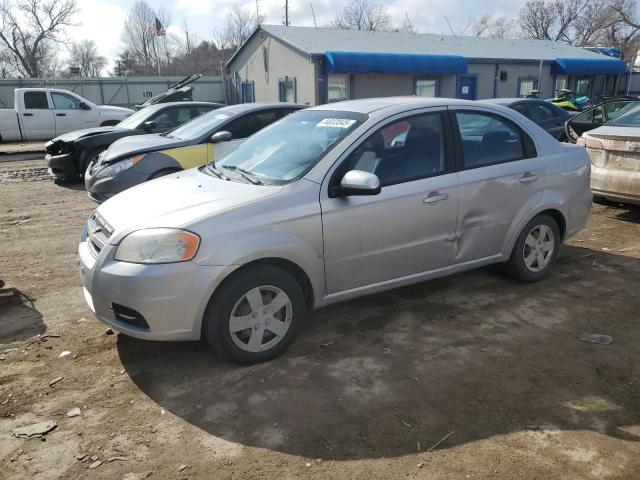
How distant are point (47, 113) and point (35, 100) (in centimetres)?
56

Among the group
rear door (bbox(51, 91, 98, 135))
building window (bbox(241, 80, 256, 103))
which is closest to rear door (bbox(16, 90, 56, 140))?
rear door (bbox(51, 91, 98, 135))

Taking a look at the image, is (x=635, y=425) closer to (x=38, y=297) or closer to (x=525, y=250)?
(x=525, y=250)

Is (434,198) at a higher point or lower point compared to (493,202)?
higher

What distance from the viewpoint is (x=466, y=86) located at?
21.5 meters

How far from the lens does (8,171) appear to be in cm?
1229

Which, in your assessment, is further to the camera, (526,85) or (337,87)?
(526,85)

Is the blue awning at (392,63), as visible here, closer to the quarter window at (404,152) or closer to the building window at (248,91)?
the building window at (248,91)

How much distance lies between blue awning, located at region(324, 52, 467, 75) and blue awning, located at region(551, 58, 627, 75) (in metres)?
5.81

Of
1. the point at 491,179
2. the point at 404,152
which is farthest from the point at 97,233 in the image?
the point at 491,179

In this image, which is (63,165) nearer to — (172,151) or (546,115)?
(172,151)

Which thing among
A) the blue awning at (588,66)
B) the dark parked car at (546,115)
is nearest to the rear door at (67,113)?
the dark parked car at (546,115)

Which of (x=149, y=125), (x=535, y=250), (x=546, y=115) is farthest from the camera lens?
(x=546, y=115)

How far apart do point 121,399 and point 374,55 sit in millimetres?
17415

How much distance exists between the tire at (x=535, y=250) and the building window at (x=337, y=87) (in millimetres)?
15016
